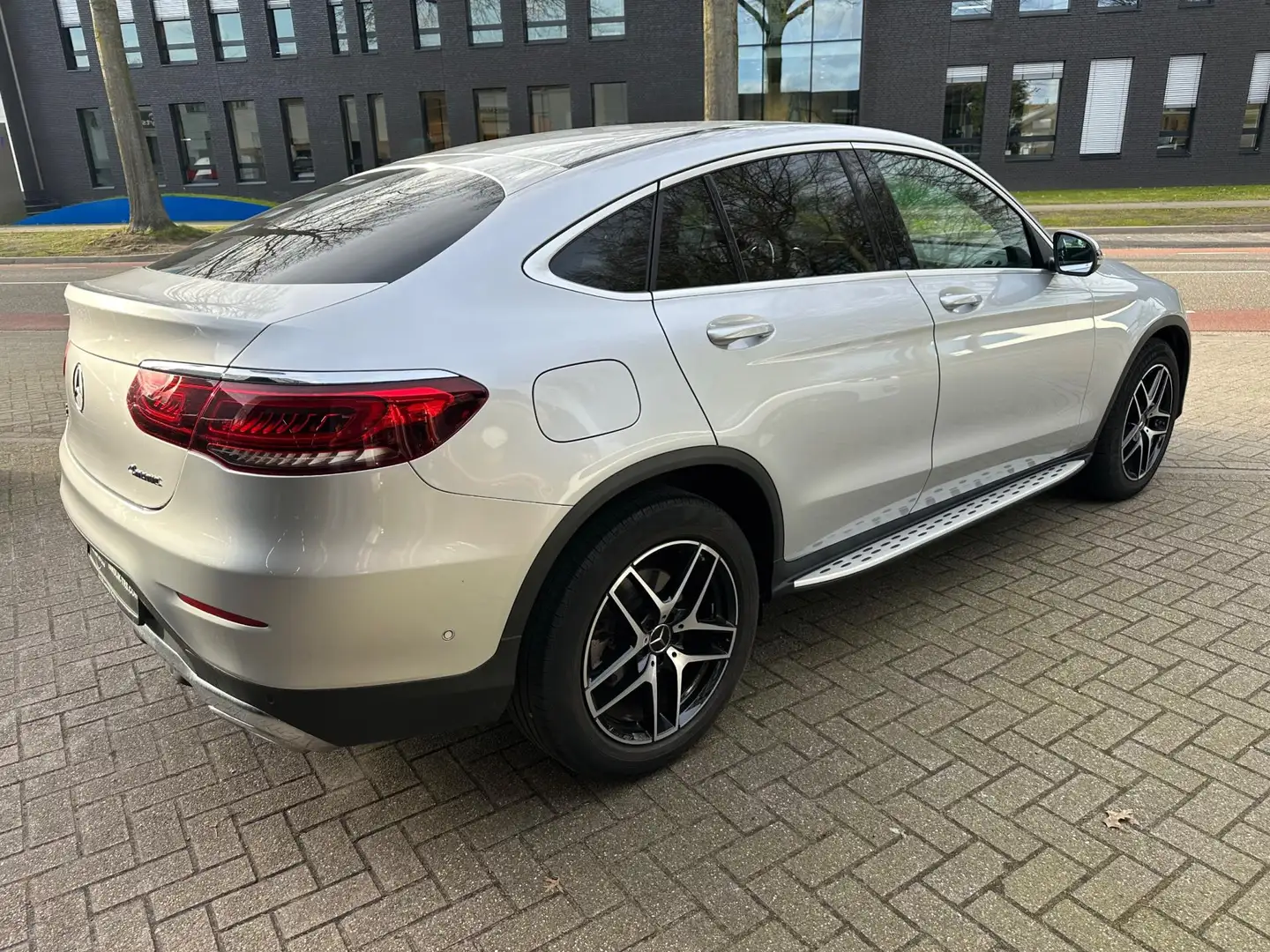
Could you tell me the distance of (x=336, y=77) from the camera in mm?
28969

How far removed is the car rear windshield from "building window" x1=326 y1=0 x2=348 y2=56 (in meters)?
29.2

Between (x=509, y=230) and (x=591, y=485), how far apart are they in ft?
2.33

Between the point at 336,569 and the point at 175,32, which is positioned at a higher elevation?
the point at 175,32

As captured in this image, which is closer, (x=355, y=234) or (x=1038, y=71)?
(x=355, y=234)

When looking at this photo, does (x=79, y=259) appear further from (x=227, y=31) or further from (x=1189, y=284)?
(x=1189, y=284)

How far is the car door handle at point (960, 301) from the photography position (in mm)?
3447

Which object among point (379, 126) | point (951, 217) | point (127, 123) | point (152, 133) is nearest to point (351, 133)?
point (379, 126)

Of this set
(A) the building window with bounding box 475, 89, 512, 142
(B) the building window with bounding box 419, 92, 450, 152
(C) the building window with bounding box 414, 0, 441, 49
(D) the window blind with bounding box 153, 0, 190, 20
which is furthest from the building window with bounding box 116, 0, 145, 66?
(A) the building window with bounding box 475, 89, 512, 142

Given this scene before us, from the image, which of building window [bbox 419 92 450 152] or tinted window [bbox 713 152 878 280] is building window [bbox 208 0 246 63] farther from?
tinted window [bbox 713 152 878 280]

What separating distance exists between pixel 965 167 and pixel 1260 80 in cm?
2866

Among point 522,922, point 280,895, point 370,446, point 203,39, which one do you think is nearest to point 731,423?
point 370,446

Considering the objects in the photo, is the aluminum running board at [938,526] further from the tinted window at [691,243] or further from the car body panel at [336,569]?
the car body panel at [336,569]

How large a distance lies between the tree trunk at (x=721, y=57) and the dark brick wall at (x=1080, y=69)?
1437cm

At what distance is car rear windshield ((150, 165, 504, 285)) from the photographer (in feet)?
8.02
